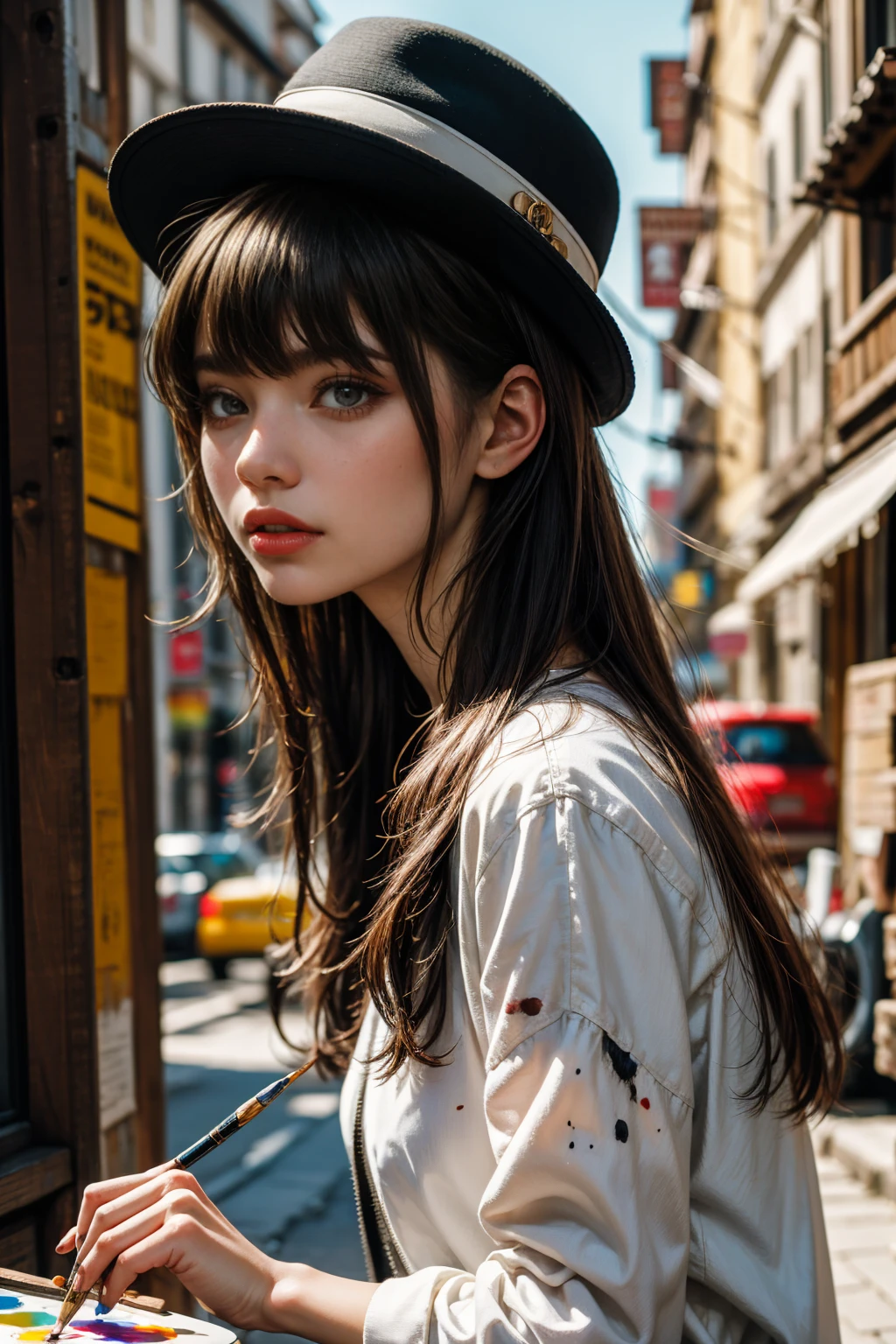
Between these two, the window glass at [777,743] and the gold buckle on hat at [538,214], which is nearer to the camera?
the gold buckle on hat at [538,214]

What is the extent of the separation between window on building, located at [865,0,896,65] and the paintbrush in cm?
1044

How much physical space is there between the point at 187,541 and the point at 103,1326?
29.8 metres

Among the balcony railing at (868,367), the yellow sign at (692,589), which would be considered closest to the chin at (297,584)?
the balcony railing at (868,367)

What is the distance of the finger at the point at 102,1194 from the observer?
4.13ft

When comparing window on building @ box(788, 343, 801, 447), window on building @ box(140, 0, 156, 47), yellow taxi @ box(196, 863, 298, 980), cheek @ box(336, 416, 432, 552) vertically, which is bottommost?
yellow taxi @ box(196, 863, 298, 980)

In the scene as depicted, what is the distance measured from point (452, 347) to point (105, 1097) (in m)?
1.68

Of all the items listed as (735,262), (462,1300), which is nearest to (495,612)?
(462,1300)

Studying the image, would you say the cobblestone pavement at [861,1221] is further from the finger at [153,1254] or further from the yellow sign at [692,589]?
the yellow sign at [692,589]

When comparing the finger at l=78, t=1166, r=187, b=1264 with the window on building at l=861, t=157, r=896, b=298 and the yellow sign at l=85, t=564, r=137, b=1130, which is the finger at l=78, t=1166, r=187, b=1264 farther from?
the window on building at l=861, t=157, r=896, b=298

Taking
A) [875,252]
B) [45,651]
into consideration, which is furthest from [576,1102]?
[875,252]

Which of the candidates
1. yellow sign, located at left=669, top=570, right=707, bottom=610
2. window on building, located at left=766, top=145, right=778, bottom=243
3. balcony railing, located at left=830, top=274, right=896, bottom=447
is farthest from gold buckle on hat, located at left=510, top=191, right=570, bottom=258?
yellow sign, located at left=669, top=570, right=707, bottom=610

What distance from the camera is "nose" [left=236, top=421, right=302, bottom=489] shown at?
1421 mm

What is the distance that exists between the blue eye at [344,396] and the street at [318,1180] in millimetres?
1278

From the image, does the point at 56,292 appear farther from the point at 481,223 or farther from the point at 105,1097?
the point at 105,1097
